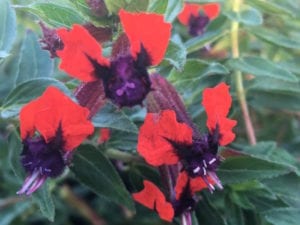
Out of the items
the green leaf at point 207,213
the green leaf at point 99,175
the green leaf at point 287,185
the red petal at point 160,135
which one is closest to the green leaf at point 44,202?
the green leaf at point 99,175

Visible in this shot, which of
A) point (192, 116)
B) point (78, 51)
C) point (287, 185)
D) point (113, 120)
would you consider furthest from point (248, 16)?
point (78, 51)

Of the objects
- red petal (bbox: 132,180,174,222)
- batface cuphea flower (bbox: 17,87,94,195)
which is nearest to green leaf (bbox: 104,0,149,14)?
batface cuphea flower (bbox: 17,87,94,195)

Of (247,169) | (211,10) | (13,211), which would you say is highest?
(211,10)

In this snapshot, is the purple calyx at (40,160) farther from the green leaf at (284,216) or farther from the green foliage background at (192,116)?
the green leaf at (284,216)

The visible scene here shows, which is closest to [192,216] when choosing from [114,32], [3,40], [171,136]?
[171,136]

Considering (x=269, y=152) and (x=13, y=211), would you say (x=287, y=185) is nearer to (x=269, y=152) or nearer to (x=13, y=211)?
(x=269, y=152)

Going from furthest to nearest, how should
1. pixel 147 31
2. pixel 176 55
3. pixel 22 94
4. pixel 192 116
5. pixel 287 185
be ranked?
pixel 192 116
pixel 287 185
pixel 22 94
pixel 176 55
pixel 147 31

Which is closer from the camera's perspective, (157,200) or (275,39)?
(157,200)
